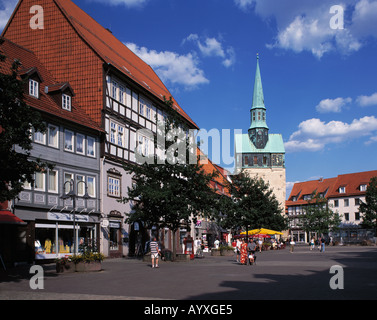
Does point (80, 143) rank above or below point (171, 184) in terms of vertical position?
above

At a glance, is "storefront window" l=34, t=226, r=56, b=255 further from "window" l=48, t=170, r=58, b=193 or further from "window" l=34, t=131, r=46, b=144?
"window" l=34, t=131, r=46, b=144

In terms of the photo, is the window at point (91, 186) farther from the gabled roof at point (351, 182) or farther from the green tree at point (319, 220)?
the gabled roof at point (351, 182)

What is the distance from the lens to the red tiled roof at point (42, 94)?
99.2ft

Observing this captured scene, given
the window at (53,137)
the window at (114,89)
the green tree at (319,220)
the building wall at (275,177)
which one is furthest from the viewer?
the building wall at (275,177)

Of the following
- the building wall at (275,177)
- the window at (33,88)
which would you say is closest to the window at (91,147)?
the window at (33,88)

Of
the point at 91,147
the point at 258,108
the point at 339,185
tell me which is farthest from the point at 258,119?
the point at 91,147

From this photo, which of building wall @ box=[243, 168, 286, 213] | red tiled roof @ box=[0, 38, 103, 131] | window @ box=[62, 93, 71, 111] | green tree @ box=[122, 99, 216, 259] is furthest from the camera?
building wall @ box=[243, 168, 286, 213]

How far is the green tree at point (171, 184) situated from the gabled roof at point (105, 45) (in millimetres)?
7609

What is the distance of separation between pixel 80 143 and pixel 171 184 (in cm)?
712

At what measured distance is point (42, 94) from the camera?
32.4 meters

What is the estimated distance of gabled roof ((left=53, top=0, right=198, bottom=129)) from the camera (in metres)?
38.1

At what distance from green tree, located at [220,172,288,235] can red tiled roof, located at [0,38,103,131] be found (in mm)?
25688

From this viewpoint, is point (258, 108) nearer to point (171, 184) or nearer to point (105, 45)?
point (105, 45)

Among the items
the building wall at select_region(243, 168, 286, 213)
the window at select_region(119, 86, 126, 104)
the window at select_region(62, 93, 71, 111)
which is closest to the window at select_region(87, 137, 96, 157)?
the window at select_region(62, 93, 71, 111)
